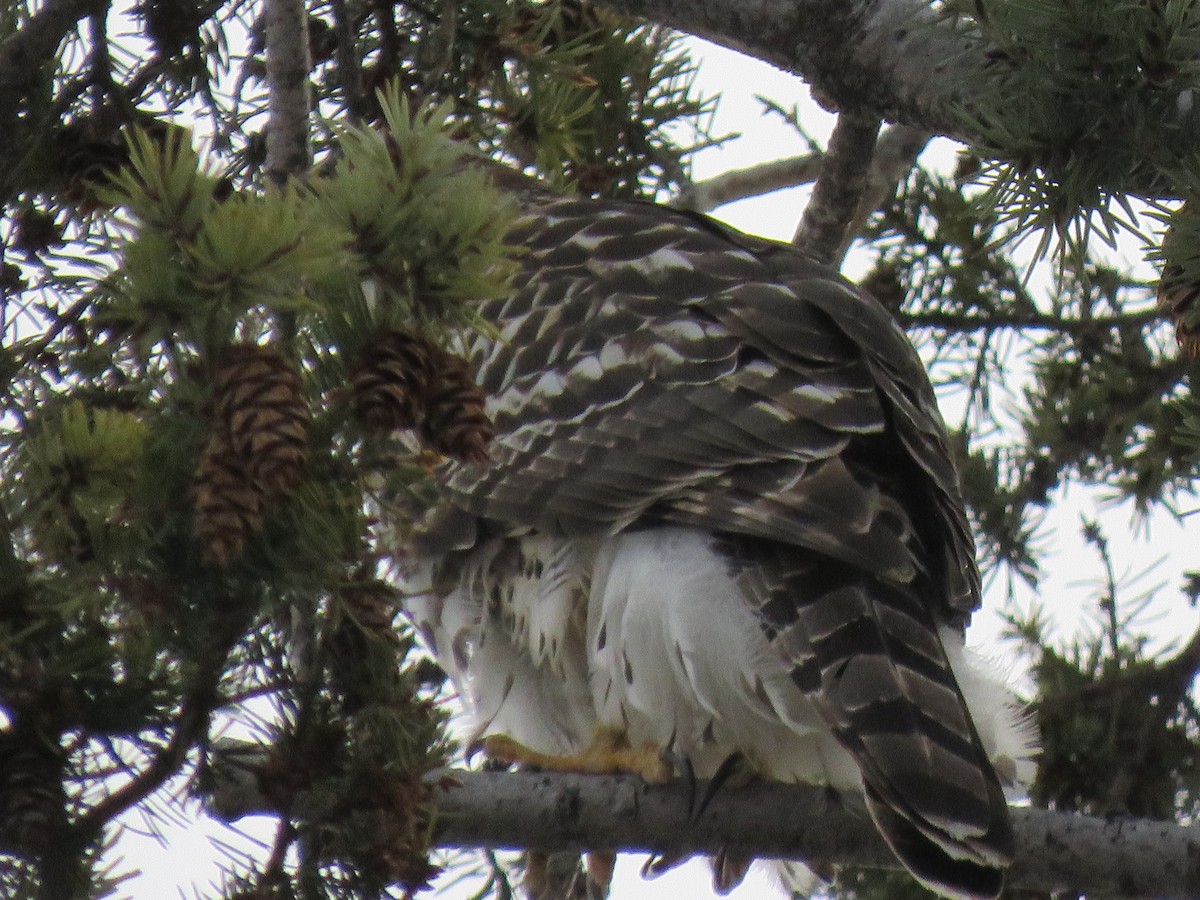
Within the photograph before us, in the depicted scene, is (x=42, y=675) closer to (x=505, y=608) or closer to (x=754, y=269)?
(x=505, y=608)

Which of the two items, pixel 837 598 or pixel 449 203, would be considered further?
pixel 837 598

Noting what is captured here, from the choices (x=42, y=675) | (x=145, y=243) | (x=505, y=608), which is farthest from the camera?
(x=505, y=608)

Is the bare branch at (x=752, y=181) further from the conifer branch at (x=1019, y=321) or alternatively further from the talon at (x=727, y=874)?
the talon at (x=727, y=874)

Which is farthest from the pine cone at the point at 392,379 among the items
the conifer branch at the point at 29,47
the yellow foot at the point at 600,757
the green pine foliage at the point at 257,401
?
the yellow foot at the point at 600,757

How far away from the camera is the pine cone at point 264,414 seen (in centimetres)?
178

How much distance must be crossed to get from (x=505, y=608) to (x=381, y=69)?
121cm

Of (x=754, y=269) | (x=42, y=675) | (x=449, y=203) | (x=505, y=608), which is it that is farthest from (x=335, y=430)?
(x=754, y=269)

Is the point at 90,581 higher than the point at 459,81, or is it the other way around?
the point at 459,81

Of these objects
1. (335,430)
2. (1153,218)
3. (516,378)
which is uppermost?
(516,378)

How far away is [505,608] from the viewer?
3.54m

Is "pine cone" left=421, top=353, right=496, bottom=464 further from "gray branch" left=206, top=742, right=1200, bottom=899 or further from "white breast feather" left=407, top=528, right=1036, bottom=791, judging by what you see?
"white breast feather" left=407, top=528, right=1036, bottom=791

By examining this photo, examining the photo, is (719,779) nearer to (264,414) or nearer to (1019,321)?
(264,414)

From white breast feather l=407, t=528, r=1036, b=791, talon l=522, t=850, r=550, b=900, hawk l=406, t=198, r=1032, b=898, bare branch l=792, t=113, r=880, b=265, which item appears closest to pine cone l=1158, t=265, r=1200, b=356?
hawk l=406, t=198, r=1032, b=898

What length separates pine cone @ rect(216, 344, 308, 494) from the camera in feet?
5.83
